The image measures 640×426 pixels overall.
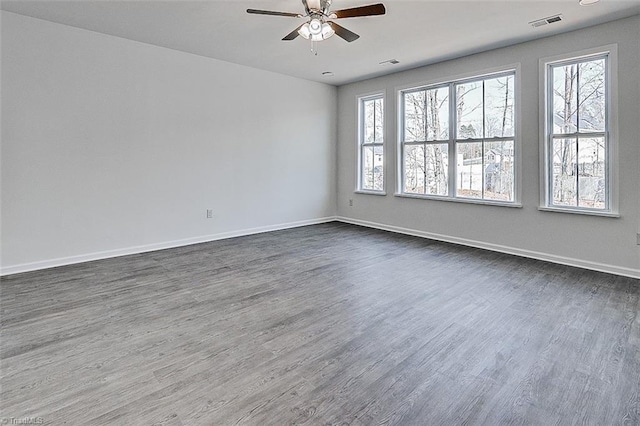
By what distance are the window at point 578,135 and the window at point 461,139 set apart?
0.46 m

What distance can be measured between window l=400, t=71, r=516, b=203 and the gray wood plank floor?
1469mm

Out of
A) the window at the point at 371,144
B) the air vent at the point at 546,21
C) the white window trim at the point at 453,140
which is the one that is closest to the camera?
the air vent at the point at 546,21

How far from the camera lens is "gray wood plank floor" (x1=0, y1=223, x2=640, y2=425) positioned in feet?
5.75

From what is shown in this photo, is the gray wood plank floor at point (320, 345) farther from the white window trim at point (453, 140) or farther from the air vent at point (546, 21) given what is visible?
the air vent at point (546, 21)

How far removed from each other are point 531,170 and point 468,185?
916 mm

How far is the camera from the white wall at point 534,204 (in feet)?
12.3

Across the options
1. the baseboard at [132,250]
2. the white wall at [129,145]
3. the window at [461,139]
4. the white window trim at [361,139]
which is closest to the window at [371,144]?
the white window trim at [361,139]

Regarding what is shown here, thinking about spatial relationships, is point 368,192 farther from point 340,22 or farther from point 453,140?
point 340,22

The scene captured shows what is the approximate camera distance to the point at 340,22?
387 cm

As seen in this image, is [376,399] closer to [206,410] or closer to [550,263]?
[206,410]

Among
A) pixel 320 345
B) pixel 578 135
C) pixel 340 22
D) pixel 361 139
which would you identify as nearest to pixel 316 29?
pixel 340 22

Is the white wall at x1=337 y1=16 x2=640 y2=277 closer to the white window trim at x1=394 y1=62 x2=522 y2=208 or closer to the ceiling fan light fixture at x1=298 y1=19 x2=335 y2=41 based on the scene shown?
the white window trim at x1=394 y1=62 x2=522 y2=208

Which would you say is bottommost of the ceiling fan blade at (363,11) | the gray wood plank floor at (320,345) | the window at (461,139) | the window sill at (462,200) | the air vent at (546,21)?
the gray wood plank floor at (320,345)

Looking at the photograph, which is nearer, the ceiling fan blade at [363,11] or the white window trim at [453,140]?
the ceiling fan blade at [363,11]
